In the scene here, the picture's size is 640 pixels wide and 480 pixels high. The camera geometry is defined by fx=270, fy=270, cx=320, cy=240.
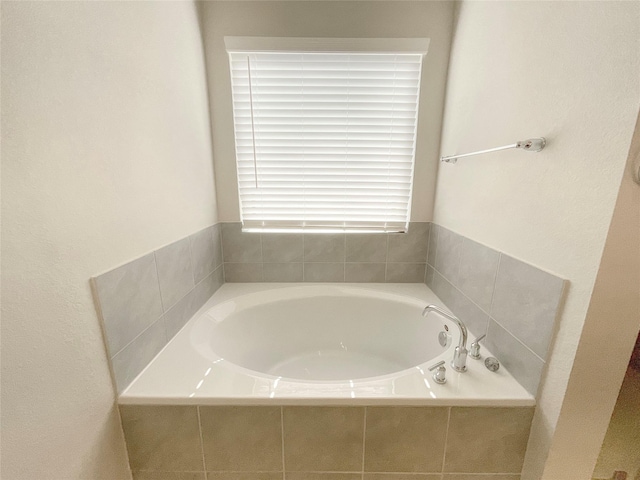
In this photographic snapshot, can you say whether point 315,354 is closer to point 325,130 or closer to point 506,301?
point 506,301

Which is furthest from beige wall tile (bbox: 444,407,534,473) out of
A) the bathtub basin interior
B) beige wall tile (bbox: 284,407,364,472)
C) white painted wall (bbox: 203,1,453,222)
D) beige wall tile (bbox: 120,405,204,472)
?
white painted wall (bbox: 203,1,453,222)

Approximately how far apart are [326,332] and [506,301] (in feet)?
3.35

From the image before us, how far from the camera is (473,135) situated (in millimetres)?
1231

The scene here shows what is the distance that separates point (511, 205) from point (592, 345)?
478 millimetres

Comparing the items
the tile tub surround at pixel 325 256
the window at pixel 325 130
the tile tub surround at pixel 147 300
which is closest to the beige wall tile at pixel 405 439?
the tile tub surround at pixel 147 300

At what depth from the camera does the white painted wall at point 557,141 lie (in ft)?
2.06

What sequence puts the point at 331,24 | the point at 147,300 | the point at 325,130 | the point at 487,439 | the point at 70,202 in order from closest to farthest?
the point at 70,202, the point at 487,439, the point at 147,300, the point at 331,24, the point at 325,130

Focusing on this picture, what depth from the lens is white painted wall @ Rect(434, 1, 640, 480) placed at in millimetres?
628

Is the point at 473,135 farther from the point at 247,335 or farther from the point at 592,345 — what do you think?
the point at 247,335

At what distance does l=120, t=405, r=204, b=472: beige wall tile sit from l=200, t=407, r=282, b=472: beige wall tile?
4cm

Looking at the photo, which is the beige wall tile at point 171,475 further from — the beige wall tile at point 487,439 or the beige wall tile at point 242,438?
the beige wall tile at point 487,439

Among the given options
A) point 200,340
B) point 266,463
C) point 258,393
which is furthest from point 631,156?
point 200,340

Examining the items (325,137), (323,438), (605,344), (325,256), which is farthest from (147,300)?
(605,344)

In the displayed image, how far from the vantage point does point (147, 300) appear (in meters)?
1.00
